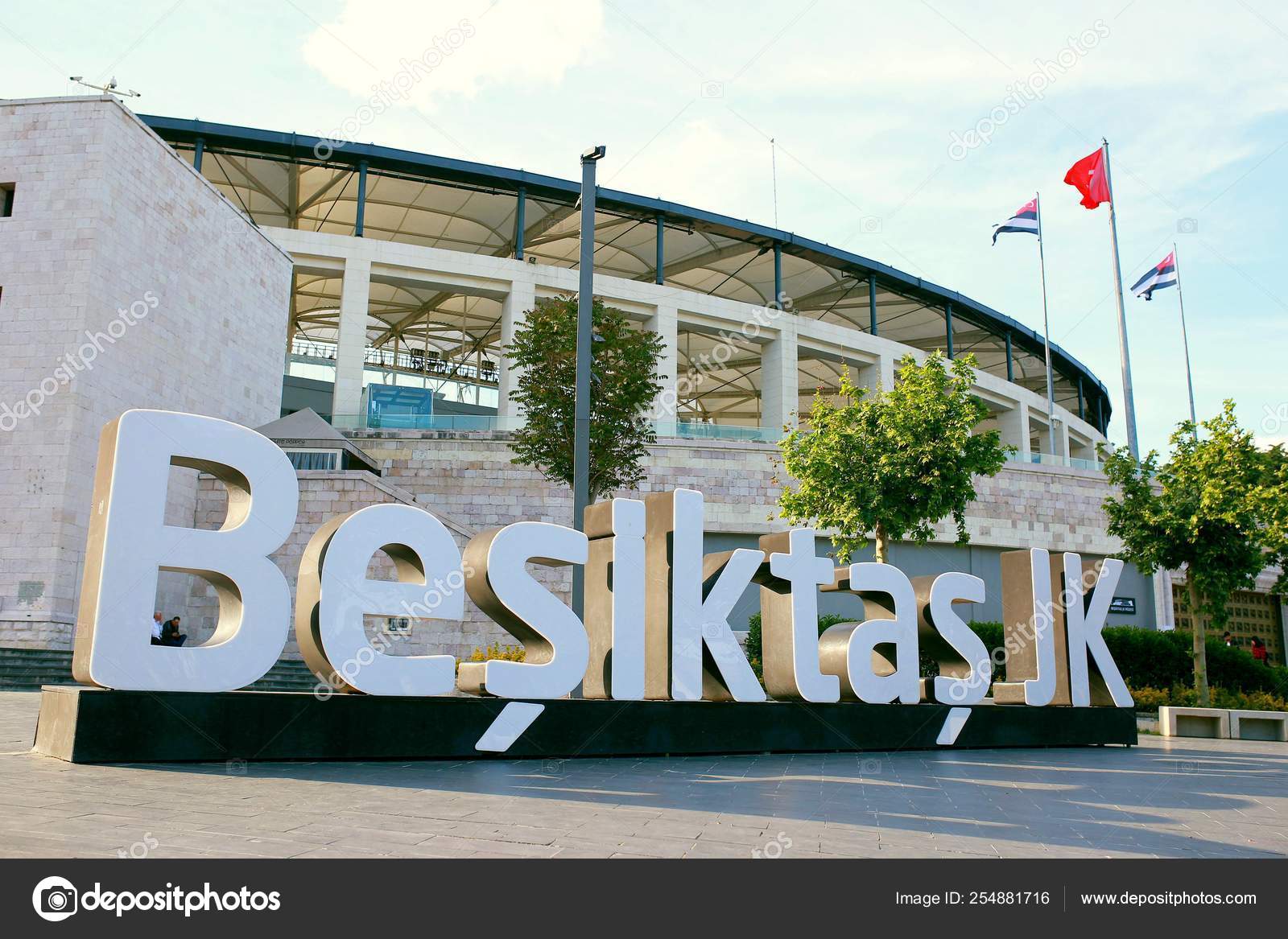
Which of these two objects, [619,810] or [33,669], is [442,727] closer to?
[619,810]

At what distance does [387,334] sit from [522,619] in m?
46.3

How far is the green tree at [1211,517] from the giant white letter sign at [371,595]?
61.9 ft

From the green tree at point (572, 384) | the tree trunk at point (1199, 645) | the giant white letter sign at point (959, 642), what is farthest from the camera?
the green tree at point (572, 384)

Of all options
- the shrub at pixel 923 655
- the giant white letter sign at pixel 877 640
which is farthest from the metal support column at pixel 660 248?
the giant white letter sign at pixel 877 640

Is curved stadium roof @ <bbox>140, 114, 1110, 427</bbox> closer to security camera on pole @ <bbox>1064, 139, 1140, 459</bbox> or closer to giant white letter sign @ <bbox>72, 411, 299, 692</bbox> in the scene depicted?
security camera on pole @ <bbox>1064, 139, 1140, 459</bbox>

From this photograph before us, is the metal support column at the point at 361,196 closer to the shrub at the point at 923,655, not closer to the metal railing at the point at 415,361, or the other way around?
the metal railing at the point at 415,361

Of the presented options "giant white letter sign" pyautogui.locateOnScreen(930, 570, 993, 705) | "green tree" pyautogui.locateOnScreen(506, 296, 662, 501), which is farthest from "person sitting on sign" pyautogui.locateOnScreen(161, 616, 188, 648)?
"giant white letter sign" pyautogui.locateOnScreen(930, 570, 993, 705)

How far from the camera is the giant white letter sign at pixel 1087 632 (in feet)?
49.9

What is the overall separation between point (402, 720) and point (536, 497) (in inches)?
825

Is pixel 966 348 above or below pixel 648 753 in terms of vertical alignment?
above

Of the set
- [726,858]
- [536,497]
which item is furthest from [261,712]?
[536,497]

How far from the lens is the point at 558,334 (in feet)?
73.6

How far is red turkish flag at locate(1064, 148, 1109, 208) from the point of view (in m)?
30.6
